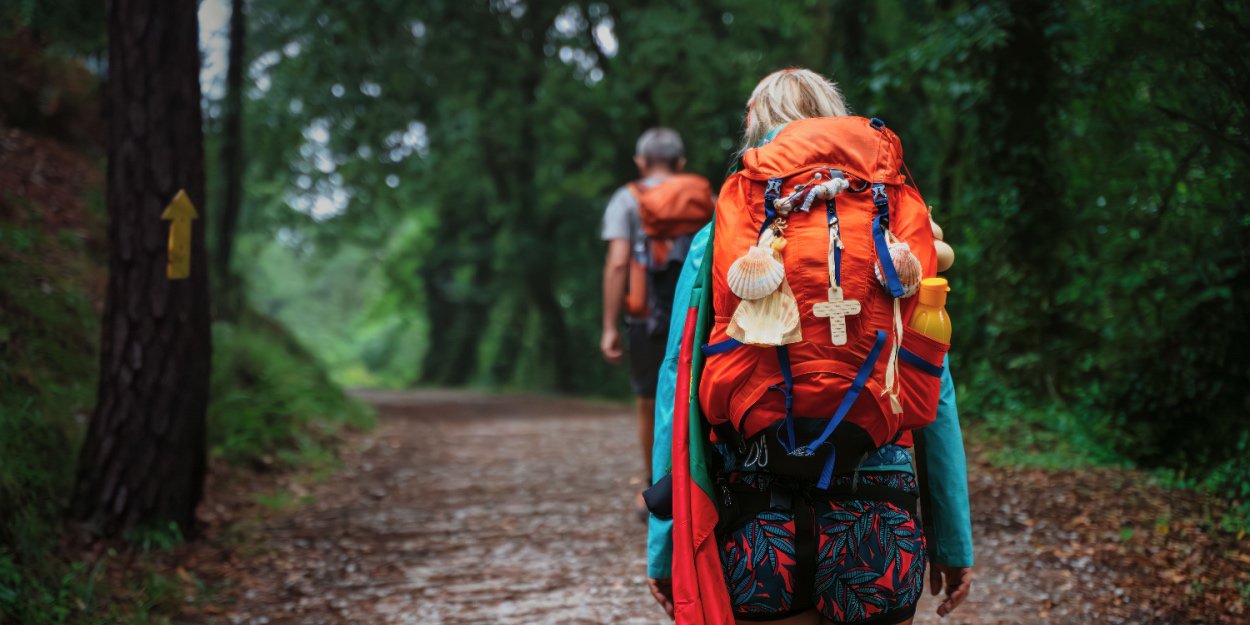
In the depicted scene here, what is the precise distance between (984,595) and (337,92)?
13798mm

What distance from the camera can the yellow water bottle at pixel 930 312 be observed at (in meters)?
1.96

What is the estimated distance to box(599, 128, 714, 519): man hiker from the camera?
4969 millimetres

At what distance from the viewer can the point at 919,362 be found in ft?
6.48

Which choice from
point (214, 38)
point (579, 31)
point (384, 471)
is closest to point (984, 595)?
point (384, 471)

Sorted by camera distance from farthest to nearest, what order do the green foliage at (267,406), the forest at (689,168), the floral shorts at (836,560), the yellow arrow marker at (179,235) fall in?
1. the green foliage at (267,406)
2. the yellow arrow marker at (179,235)
3. the forest at (689,168)
4. the floral shorts at (836,560)

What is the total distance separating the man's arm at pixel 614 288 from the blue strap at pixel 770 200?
3472mm

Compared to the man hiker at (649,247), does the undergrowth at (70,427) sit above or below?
below

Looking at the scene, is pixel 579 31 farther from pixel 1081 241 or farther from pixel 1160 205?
pixel 1160 205

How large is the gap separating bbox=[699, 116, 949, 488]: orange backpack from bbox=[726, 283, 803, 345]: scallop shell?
1cm

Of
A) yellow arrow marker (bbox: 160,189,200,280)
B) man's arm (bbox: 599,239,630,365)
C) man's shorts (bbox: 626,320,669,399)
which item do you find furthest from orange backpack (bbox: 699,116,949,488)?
yellow arrow marker (bbox: 160,189,200,280)

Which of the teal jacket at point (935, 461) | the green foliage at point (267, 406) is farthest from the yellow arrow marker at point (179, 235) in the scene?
the teal jacket at point (935, 461)

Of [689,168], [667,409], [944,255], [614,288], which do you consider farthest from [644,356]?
[689,168]

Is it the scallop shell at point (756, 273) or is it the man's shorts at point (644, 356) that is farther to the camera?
the man's shorts at point (644, 356)

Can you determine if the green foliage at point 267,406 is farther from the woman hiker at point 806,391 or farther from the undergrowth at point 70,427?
the woman hiker at point 806,391
